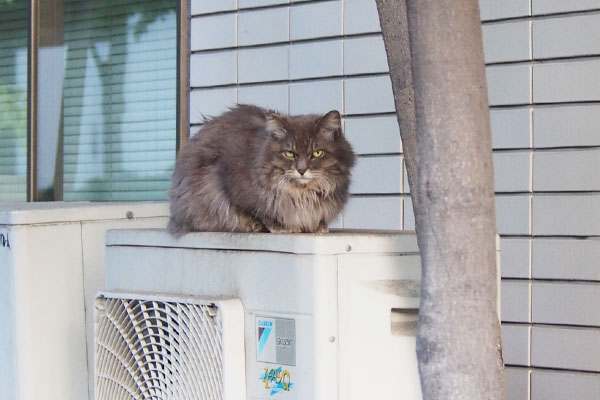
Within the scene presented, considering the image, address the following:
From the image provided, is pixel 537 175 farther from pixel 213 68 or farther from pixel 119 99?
pixel 119 99

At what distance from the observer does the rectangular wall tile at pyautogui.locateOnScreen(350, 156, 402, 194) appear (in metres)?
4.57

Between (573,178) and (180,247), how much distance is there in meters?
2.23

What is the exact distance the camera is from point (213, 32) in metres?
5.20

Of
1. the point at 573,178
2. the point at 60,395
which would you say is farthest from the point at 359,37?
the point at 60,395

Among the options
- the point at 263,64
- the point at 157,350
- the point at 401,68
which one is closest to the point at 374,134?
the point at 263,64

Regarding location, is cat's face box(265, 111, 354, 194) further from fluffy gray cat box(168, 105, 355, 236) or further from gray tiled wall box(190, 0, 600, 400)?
gray tiled wall box(190, 0, 600, 400)

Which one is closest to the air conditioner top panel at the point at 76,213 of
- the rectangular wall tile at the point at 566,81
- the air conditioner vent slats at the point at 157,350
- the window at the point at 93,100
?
the air conditioner vent slats at the point at 157,350

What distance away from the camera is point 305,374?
7.00ft

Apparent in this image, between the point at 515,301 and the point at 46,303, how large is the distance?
83.5 inches

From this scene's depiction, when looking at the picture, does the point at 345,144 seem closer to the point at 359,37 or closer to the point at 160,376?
the point at 160,376

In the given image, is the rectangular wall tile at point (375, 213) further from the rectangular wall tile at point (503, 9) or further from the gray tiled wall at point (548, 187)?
the rectangular wall tile at point (503, 9)

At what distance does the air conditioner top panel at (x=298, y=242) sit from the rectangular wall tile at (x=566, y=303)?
6.41 feet

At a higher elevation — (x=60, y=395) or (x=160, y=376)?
(x=160, y=376)

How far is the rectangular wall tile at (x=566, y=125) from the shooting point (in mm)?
4059
